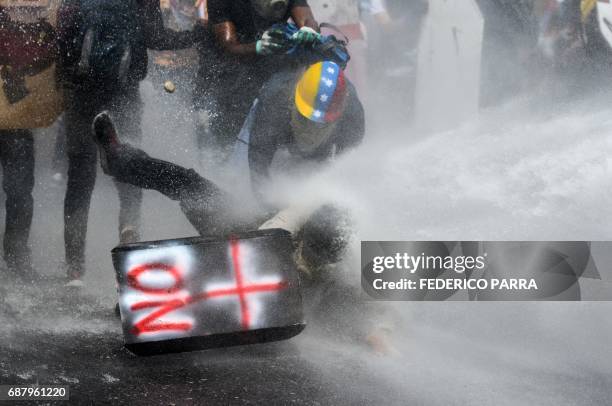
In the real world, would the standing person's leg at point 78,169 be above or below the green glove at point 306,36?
below

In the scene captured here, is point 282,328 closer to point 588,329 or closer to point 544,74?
point 588,329

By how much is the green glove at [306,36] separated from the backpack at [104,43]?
1.13 meters

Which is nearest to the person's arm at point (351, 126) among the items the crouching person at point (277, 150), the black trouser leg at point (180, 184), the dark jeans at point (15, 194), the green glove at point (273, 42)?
the crouching person at point (277, 150)

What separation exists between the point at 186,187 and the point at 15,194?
1.37 metres

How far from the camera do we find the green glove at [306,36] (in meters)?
5.39

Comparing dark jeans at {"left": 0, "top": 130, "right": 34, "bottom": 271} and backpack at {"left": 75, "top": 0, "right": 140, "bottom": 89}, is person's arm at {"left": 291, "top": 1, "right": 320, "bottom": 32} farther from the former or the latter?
dark jeans at {"left": 0, "top": 130, "right": 34, "bottom": 271}

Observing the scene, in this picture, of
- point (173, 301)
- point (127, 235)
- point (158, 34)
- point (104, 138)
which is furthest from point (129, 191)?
point (173, 301)

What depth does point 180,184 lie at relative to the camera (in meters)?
4.65

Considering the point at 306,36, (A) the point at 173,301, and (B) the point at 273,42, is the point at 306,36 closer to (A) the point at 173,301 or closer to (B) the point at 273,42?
(B) the point at 273,42

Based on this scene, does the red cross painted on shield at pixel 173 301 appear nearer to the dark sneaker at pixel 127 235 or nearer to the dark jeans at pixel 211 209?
the dark jeans at pixel 211 209

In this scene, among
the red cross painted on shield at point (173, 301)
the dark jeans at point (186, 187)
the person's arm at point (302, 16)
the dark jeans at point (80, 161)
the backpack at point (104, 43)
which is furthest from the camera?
the person's arm at point (302, 16)

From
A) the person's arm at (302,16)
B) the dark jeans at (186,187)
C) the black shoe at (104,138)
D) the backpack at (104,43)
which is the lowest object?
the dark jeans at (186,187)

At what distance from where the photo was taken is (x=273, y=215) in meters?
4.62

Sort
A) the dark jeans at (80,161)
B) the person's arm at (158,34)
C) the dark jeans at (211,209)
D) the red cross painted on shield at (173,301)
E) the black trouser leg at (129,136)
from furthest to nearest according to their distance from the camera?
1. the person's arm at (158,34)
2. the black trouser leg at (129,136)
3. the dark jeans at (80,161)
4. the dark jeans at (211,209)
5. the red cross painted on shield at (173,301)
